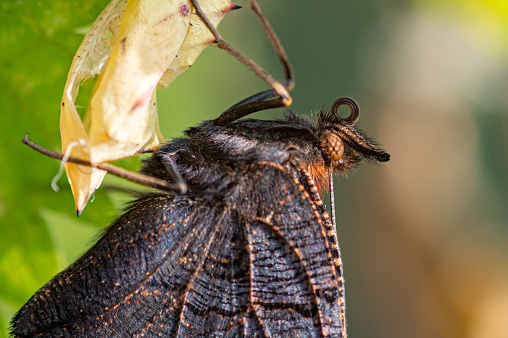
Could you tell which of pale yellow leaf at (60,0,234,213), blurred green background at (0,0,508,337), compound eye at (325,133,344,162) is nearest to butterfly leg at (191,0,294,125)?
pale yellow leaf at (60,0,234,213)

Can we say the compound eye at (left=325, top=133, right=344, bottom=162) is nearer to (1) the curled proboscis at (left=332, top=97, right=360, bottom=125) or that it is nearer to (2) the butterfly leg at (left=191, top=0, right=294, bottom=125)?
(1) the curled proboscis at (left=332, top=97, right=360, bottom=125)

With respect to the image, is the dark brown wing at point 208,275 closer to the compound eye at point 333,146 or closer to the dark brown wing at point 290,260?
the dark brown wing at point 290,260

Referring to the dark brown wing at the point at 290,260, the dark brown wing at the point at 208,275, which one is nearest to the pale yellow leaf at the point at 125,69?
the dark brown wing at the point at 208,275

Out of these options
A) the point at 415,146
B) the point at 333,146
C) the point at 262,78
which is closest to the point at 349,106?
the point at 333,146

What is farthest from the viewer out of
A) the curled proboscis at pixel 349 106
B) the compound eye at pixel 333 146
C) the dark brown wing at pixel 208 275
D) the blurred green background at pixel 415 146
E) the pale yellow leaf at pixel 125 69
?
the blurred green background at pixel 415 146

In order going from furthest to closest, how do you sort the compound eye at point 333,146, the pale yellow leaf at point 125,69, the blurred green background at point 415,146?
the blurred green background at point 415,146
the compound eye at point 333,146
the pale yellow leaf at point 125,69

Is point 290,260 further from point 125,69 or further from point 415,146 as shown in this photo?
point 415,146

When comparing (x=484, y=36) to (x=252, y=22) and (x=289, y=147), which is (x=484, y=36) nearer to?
(x=252, y=22)
